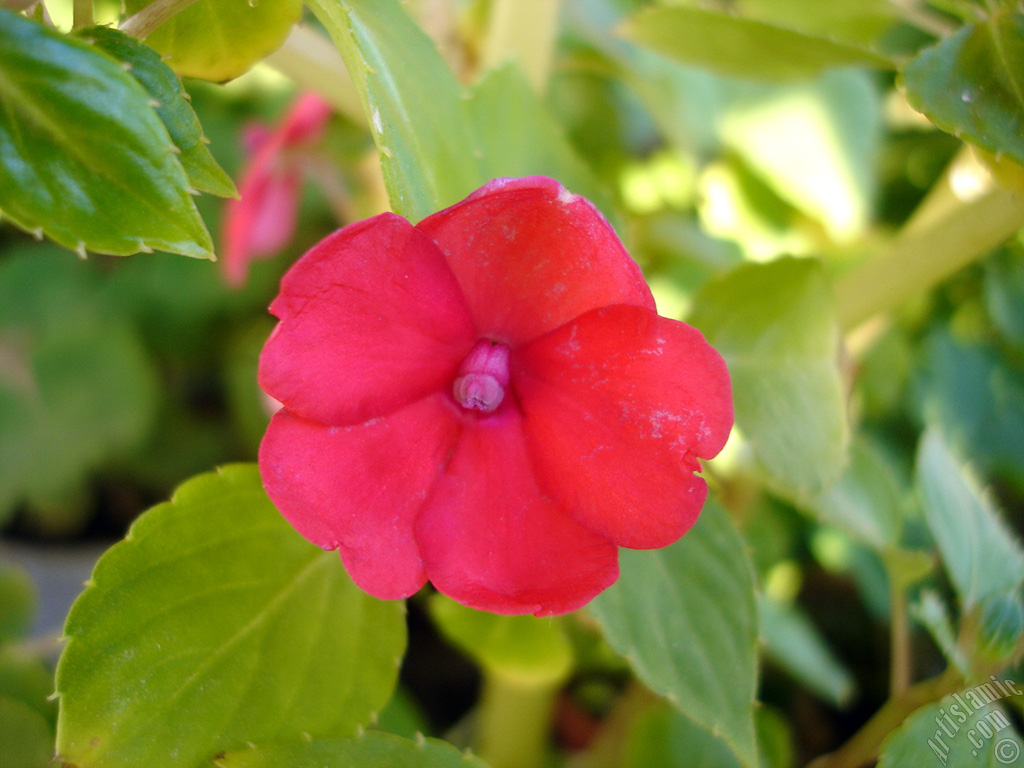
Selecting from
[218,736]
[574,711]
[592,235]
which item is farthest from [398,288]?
[574,711]

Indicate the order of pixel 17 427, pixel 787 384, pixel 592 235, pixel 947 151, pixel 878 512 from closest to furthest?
pixel 592 235, pixel 787 384, pixel 878 512, pixel 17 427, pixel 947 151

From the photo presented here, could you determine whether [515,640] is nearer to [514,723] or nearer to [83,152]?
[514,723]

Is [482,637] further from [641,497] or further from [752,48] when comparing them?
[752,48]

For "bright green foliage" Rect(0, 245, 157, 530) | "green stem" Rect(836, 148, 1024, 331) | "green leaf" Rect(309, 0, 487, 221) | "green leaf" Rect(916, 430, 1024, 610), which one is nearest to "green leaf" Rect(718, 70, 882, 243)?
"green stem" Rect(836, 148, 1024, 331)

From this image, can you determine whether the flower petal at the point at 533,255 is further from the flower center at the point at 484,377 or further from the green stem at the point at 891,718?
the green stem at the point at 891,718

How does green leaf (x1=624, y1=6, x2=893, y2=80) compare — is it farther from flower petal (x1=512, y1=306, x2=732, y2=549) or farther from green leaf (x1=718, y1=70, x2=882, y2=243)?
green leaf (x1=718, y1=70, x2=882, y2=243)

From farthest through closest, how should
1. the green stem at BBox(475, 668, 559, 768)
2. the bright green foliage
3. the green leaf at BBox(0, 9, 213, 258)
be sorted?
1. the bright green foliage
2. the green stem at BBox(475, 668, 559, 768)
3. the green leaf at BBox(0, 9, 213, 258)

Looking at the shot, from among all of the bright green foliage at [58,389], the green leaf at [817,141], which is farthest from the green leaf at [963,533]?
the bright green foliage at [58,389]
